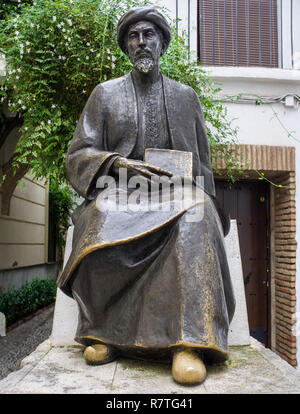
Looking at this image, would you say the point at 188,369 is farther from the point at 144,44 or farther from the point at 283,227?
the point at 283,227

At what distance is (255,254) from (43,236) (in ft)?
20.7

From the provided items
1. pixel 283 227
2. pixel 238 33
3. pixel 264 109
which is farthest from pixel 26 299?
pixel 238 33

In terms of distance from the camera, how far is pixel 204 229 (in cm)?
193

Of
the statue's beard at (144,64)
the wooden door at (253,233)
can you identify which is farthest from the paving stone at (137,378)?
the wooden door at (253,233)

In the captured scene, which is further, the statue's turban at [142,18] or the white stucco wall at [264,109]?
the white stucco wall at [264,109]

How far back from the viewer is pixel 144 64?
237cm

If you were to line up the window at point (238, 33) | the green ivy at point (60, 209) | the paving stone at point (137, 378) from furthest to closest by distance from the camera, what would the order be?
1. the green ivy at point (60, 209)
2. the window at point (238, 33)
3. the paving stone at point (137, 378)

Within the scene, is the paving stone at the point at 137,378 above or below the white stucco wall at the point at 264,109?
below

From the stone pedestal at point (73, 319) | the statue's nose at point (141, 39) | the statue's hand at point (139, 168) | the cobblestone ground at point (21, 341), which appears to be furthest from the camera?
the cobblestone ground at point (21, 341)

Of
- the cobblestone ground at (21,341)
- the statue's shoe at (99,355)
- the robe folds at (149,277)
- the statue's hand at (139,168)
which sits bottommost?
the cobblestone ground at (21,341)

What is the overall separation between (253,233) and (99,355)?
4084mm

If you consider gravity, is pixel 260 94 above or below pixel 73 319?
above

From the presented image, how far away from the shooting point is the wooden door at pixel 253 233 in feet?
18.4

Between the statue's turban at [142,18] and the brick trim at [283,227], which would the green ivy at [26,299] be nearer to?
the brick trim at [283,227]
